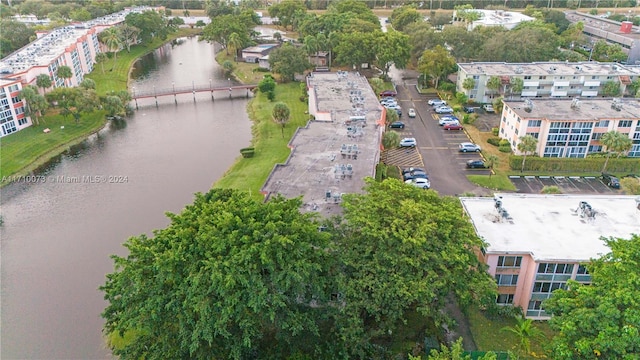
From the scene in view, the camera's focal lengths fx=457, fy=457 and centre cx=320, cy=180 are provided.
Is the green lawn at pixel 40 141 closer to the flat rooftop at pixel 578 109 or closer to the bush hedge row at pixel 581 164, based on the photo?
the bush hedge row at pixel 581 164

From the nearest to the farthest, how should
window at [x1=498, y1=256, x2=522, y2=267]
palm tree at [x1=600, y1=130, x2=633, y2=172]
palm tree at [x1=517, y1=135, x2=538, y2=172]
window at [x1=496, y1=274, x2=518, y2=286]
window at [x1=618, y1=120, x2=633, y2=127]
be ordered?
window at [x1=498, y1=256, x2=522, y2=267] < window at [x1=496, y1=274, x2=518, y2=286] < palm tree at [x1=600, y1=130, x2=633, y2=172] < palm tree at [x1=517, y1=135, x2=538, y2=172] < window at [x1=618, y1=120, x2=633, y2=127]

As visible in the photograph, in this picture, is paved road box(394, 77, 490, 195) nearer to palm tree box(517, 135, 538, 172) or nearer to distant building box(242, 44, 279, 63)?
palm tree box(517, 135, 538, 172)

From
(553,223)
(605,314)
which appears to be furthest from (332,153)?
(605,314)

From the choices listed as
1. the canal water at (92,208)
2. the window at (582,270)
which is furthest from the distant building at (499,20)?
the window at (582,270)

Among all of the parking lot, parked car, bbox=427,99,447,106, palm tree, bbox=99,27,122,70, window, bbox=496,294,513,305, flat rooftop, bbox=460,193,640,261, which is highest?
palm tree, bbox=99,27,122,70

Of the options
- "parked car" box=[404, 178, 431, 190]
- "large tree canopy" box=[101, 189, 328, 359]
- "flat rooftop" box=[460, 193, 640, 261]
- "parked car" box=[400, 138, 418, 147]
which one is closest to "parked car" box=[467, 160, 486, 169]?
"parked car" box=[404, 178, 431, 190]

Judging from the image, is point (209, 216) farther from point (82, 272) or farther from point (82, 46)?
point (82, 46)
